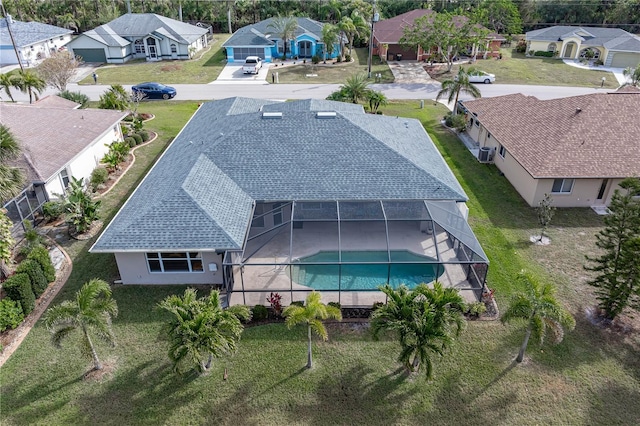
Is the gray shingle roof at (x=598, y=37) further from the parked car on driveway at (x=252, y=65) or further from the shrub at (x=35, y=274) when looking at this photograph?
the shrub at (x=35, y=274)

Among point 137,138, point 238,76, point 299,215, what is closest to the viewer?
point 299,215

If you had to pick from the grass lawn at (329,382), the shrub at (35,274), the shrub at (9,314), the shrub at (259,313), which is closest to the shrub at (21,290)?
the shrub at (9,314)

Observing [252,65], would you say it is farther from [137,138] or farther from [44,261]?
[44,261]

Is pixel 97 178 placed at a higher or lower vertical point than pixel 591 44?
lower

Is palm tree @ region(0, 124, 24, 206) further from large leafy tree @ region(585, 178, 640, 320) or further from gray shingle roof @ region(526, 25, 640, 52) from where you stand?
gray shingle roof @ region(526, 25, 640, 52)

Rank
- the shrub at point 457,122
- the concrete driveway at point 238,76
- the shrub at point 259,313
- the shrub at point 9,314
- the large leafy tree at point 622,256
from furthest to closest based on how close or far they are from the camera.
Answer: the concrete driveway at point 238,76
the shrub at point 457,122
the shrub at point 259,313
the shrub at point 9,314
the large leafy tree at point 622,256

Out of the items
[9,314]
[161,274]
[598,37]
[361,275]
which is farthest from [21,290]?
[598,37]

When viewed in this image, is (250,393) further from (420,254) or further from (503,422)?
(420,254)
